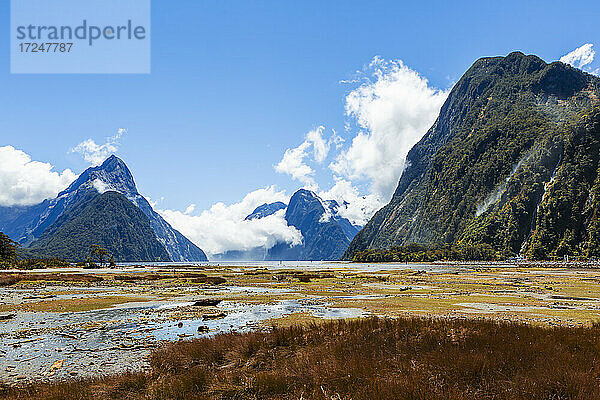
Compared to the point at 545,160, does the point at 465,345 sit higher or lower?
lower

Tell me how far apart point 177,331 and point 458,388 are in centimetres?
1324

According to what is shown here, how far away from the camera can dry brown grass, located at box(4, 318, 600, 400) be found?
8.05 meters

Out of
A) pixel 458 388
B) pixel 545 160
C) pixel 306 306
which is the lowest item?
pixel 306 306

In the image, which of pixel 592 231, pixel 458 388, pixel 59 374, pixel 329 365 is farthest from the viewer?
pixel 592 231

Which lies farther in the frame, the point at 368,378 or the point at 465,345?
the point at 465,345

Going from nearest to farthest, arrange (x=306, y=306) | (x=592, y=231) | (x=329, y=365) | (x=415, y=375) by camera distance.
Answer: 1. (x=415, y=375)
2. (x=329, y=365)
3. (x=306, y=306)
4. (x=592, y=231)

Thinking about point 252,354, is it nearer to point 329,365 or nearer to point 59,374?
point 329,365

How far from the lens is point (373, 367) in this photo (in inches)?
383

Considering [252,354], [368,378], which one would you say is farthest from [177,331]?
[368,378]

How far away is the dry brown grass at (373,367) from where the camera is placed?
8.05m

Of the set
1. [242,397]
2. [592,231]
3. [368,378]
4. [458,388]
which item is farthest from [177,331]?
[592,231]

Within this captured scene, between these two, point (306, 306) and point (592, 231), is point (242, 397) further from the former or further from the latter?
point (592, 231)

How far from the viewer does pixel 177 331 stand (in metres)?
17.8

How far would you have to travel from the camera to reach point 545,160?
18738 centimetres
